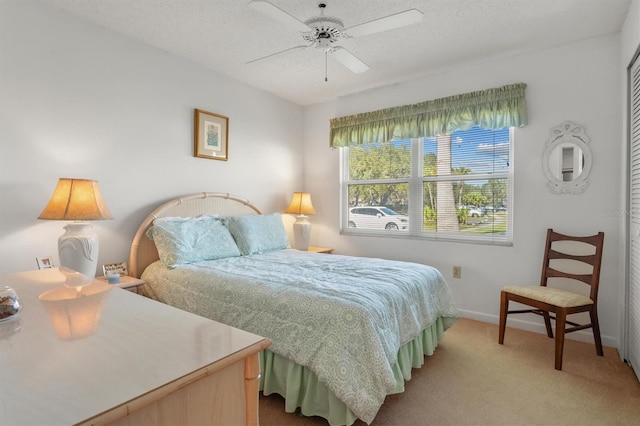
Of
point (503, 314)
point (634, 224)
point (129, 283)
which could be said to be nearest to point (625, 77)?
point (634, 224)

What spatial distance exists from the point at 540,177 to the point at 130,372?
335 cm

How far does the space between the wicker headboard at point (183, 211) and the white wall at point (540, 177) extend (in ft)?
5.73

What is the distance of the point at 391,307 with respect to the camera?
1.98m

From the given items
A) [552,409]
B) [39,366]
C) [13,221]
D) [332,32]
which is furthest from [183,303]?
[552,409]

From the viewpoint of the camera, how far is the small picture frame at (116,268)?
2689 mm

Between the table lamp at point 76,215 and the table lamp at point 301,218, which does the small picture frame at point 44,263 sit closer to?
the table lamp at point 76,215

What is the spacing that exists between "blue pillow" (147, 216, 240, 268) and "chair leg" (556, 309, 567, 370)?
8.34 ft

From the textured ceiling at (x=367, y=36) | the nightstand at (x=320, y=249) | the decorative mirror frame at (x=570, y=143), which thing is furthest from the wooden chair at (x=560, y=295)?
the nightstand at (x=320, y=249)

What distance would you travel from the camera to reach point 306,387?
1804mm

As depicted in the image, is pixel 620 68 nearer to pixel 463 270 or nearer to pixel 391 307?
pixel 463 270

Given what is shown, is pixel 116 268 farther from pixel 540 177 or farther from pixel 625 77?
pixel 625 77

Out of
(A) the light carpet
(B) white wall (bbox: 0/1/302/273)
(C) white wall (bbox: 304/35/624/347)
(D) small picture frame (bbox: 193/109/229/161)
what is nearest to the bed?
(A) the light carpet

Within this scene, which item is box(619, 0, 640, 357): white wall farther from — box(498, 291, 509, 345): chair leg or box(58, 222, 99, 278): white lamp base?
box(58, 222, 99, 278): white lamp base

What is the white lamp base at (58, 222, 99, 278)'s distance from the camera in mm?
2203
